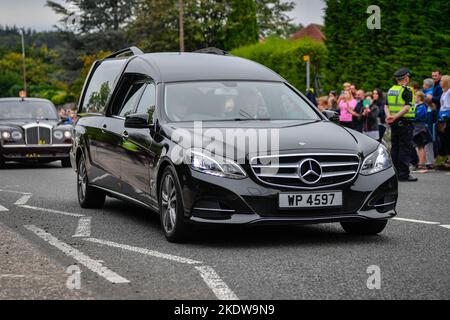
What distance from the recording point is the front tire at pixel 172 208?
8136mm

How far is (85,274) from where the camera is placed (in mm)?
6738

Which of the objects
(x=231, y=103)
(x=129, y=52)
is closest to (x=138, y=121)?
(x=231, y=103)

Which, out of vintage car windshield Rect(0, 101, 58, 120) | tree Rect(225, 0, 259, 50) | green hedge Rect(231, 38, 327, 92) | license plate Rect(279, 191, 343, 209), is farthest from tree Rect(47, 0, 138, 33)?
license plate Rect(279, 191, 343, 209)

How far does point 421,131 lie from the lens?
18.3 meters

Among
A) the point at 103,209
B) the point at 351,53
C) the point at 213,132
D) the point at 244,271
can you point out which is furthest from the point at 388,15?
the point at 244,271

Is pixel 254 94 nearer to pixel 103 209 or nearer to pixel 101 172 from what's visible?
pixel 101 172

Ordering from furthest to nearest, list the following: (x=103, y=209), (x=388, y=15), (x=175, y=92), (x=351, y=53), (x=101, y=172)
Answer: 1. (x=351, y=53)
2. (x=388, y=15)
3. (x=103, y=209)
4. (x=101, y=172)
5. (x=175, y=92)

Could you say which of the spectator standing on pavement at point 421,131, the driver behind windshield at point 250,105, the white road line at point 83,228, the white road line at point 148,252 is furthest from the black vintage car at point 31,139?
the white road line at point 148,252

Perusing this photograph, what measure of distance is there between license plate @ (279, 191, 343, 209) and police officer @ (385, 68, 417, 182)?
313 inches

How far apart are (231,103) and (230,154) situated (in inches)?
58.4

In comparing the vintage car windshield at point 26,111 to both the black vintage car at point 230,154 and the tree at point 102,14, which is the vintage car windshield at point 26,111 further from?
the tree at point 102,14

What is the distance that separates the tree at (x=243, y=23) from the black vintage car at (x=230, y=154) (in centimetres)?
4703

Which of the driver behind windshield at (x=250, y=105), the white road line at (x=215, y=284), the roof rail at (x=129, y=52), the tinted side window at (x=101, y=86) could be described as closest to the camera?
the white road line at (x=215, y=284)
